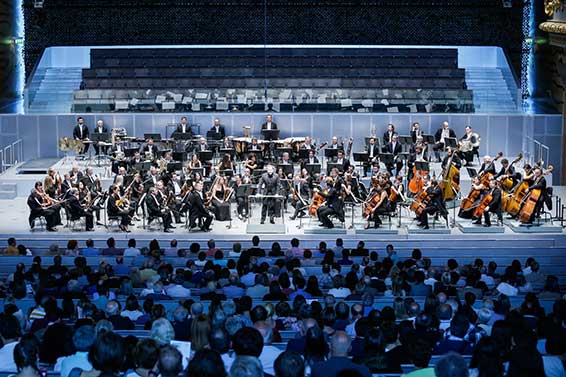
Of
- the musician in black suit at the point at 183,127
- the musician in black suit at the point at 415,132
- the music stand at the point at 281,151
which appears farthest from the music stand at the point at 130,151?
the musician in black suit at the point at 415,132

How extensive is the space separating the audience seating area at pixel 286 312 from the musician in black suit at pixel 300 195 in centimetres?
323

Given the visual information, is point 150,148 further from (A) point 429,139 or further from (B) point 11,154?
(A) point 429,139

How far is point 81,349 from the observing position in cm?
1047

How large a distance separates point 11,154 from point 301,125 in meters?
7.65

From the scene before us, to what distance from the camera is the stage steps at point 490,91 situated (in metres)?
30.9

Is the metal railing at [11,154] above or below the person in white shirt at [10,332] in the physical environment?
above

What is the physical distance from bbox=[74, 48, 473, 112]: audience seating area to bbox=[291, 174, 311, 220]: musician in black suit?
6835 mm

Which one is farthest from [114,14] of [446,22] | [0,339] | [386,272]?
[0,339]

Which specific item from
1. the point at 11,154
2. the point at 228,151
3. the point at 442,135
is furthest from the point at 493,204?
the point at 11,154

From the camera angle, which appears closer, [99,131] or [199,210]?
[199,210]

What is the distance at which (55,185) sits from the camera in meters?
23.6

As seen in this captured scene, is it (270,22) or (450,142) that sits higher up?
(270,22)

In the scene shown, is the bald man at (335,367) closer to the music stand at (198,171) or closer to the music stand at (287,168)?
the music stand at (287,168)

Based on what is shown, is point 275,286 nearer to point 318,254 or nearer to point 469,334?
point 469,334
